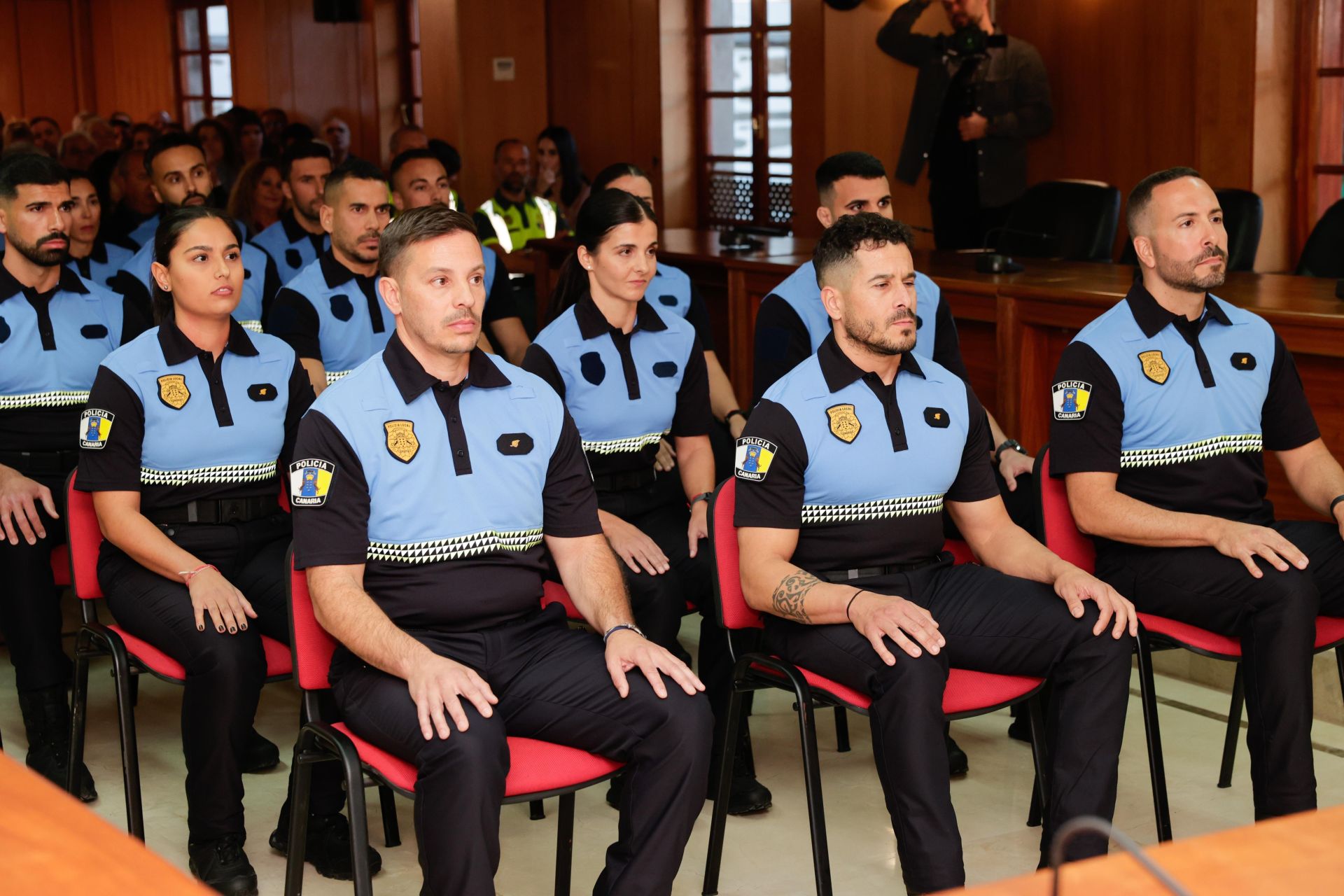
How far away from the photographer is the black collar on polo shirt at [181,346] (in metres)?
3.05

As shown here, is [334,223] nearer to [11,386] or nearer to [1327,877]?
[11,386]

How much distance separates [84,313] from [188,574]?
114 cm

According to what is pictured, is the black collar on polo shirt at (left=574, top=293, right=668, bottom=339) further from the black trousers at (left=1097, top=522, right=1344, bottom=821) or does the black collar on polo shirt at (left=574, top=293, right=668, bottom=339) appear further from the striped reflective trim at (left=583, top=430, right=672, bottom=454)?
the black trousers at (left=1097, top=522, right=1344, bottom=821)

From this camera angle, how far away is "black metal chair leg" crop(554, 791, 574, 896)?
2.60m

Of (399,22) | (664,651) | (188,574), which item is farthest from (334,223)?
(399,22)

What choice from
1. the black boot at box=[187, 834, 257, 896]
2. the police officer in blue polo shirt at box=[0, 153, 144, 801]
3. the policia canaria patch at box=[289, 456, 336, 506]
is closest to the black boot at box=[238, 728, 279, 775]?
the police officer in blue polo shirt at box=[0, 153, 144, 801]

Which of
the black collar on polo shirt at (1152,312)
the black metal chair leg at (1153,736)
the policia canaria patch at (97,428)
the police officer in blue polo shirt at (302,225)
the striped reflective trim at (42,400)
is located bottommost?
the black metal chair leg at (1153,736)

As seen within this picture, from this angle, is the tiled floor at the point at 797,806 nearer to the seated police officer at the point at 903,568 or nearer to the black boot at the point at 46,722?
the black boot at the point at 46,722

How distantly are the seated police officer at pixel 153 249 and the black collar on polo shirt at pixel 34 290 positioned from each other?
285mm

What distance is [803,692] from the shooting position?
2.51 meters

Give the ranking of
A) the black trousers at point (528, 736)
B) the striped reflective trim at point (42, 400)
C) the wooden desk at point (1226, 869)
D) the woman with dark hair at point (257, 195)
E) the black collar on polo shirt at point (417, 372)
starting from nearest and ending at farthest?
the wooden desk at point (1226, 869) → the black trousers at point (528, 736) → the black collar on polo shirt at point (417, 372) → the striped reflective trim at point (42, 400) → the woman with dark hair at point (257, 195)

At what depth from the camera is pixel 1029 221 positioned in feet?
18.5

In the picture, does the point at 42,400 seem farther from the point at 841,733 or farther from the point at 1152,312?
the point at 1152,312

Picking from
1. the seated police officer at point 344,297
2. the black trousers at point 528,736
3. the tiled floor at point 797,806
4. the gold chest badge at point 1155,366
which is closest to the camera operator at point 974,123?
the seated police officer at point 344,297
